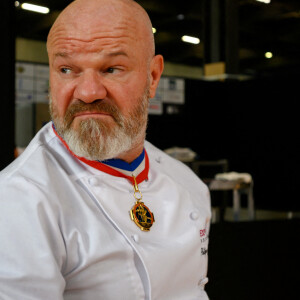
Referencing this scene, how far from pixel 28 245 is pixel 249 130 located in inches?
250

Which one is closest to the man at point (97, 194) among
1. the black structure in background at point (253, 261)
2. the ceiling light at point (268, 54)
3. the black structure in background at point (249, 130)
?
the black structure in background at point (253, 261)

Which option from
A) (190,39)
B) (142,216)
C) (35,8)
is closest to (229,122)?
(35,8)

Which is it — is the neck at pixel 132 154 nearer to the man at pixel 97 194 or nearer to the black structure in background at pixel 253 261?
the man at pixel 97 194

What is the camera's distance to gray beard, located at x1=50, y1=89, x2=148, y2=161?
0.81 m

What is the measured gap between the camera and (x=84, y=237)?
72 centimetres

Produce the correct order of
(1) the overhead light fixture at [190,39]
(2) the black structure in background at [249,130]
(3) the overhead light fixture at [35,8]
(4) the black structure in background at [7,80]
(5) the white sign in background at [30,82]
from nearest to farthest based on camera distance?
1. (4) the black structure in background at [7,80]
2. (2) the black structure in background at [249,130]
3. (5) the white sign in background at [30,82]
4. (3) the overhead light fixture at [35,8]
5. (1) the overhead light fixture at [190,39]

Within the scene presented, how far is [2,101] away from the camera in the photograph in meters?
1.71

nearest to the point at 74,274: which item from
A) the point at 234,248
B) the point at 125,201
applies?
the point at 125,201

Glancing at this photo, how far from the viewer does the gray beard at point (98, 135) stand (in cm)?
81

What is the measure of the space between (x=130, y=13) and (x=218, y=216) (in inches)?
189

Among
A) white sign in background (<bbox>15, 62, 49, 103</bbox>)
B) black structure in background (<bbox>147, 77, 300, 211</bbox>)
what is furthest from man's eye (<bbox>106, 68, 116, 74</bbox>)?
white sign in background (<bbox>15, 62, 49, 103</bbox>)

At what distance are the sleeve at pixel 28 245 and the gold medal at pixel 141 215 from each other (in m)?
0.15

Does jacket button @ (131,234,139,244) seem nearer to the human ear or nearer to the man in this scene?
the man

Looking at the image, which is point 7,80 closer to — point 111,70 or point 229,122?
point 111,70
